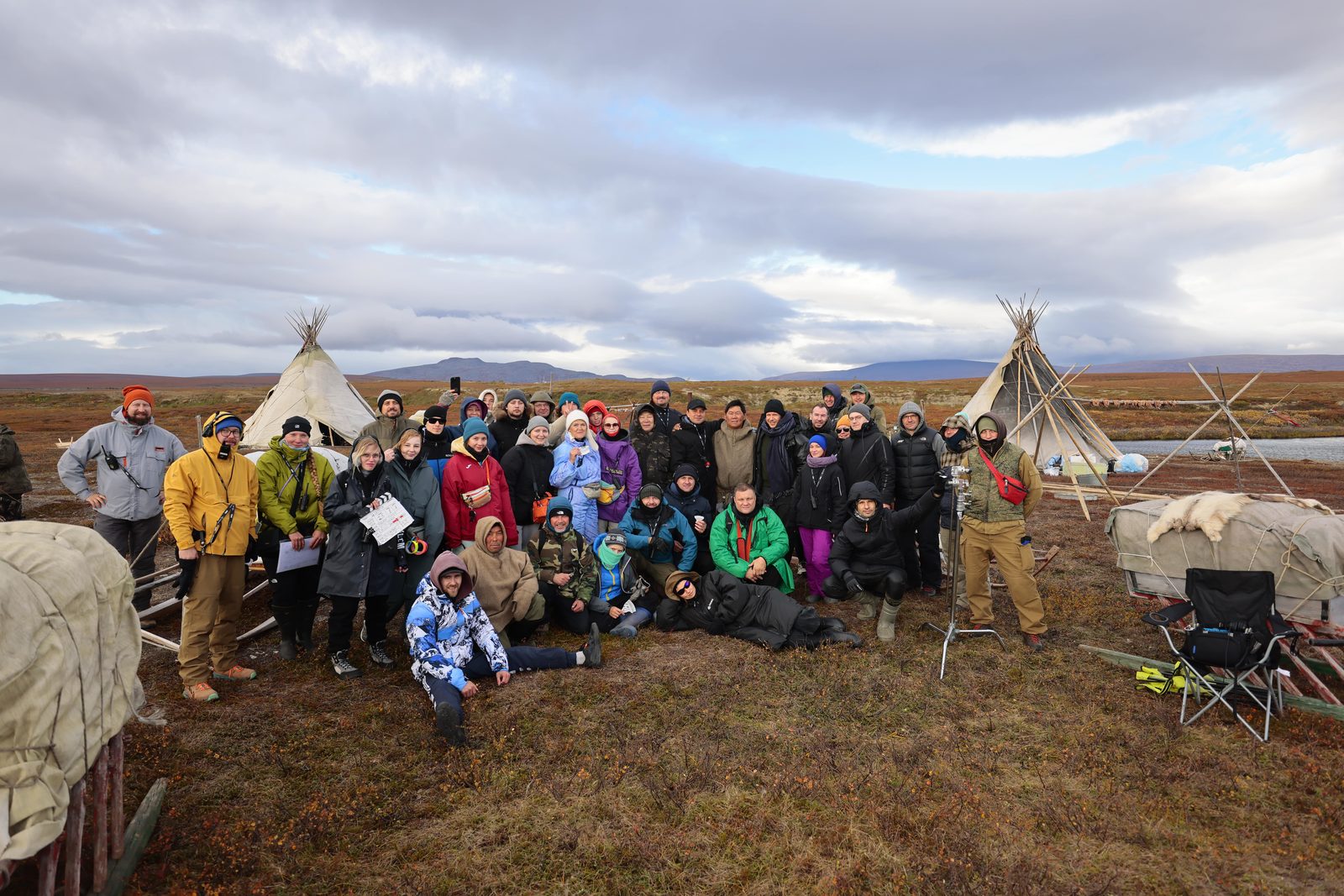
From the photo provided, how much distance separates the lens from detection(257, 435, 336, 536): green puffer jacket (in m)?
5.70

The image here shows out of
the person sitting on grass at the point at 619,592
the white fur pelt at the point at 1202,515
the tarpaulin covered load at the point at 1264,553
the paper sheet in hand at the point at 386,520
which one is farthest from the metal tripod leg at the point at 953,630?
the paper sheet in hand at the point at 386,520

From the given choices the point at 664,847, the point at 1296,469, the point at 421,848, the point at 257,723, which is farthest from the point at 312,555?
the point at 1296,469

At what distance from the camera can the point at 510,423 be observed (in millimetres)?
8258

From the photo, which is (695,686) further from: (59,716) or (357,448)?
(59,716)

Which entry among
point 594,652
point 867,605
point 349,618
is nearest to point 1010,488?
point 867,605

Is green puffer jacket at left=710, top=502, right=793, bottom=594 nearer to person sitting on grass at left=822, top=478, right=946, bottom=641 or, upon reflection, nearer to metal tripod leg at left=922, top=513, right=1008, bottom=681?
person sitting on grass at left=822, top=478, right=946, bottom=641

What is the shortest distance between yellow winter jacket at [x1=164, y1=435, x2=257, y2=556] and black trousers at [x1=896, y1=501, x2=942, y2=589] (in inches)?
262

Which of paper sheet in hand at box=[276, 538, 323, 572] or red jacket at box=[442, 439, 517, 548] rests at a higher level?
red jacket at box=[442, 439, 517, 548]

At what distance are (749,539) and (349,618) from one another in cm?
394

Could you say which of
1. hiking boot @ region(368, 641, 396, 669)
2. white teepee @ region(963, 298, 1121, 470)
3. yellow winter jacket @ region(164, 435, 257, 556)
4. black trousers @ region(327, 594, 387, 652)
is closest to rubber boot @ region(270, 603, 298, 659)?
black trousers @ region(327, 594, 387, 652)

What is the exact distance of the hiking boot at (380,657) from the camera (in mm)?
6090

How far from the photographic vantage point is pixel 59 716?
262 centimetres

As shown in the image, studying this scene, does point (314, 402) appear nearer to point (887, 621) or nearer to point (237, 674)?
point (237, 674)

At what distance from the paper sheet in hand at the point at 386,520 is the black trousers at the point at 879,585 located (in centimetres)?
441
